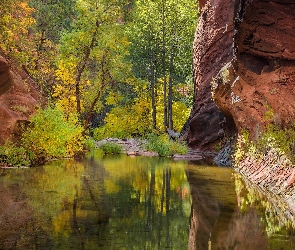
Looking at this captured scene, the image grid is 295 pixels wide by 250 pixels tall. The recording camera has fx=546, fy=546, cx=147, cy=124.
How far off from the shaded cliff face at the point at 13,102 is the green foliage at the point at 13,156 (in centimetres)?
59

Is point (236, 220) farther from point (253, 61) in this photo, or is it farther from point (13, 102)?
point (13, 102)

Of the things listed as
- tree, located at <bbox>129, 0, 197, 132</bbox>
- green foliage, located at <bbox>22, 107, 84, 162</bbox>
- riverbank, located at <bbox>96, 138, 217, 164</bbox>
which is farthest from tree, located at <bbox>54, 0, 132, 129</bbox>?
tree, located at <bbox>129, 0, 197, 132</bbox>

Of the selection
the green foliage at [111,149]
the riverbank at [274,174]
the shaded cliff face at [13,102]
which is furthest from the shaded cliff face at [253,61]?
the shaded cliff face at [13,102]

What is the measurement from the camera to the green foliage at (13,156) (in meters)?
22.3

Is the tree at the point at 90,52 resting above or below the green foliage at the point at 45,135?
above

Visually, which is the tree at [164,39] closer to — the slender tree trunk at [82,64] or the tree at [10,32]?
the slender tree trunk at [82,64]

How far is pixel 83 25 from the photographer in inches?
1356

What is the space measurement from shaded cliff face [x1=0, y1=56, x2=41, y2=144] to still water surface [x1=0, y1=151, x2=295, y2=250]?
4.45 metres

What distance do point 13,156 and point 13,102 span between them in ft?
10.9

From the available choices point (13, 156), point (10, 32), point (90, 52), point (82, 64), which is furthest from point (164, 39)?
point (13, 156)

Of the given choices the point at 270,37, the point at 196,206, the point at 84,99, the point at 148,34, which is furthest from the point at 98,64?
the point at 196,206

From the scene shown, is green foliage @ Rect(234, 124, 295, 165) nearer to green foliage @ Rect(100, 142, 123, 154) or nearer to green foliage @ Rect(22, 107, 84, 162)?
green foliage @ Rect(22, 107, 84, 162)

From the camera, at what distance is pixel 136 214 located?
11484mm

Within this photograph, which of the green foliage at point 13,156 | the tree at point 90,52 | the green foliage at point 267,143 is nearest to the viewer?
the green foliage at point 267,143
